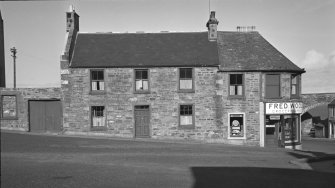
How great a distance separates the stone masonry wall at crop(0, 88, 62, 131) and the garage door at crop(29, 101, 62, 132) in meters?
0.42

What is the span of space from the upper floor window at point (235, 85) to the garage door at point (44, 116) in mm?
13861

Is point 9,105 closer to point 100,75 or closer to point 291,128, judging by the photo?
point 100,75

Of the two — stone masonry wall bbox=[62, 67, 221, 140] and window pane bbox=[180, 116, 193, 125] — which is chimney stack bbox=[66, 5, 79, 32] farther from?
window pane bbox=[180, 116, 193, 125]

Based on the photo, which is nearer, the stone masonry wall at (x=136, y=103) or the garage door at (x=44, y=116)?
the stone masonry wall at (x=136, y=103)

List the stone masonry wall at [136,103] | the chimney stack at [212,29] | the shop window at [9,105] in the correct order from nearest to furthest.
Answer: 1. the stone masonry wall at [136,103]
2. the shop window at [9,105]
3. the chimney stack at [212,29]

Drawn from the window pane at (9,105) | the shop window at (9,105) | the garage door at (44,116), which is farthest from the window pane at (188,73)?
the window pane at (9,105)

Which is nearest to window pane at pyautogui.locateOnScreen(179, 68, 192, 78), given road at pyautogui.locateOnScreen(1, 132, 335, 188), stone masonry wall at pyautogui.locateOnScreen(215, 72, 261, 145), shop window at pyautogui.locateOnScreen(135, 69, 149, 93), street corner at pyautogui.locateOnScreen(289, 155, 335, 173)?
stone masonry wall at pyautogui.locateOnScreen(215, 72, 261, 145)

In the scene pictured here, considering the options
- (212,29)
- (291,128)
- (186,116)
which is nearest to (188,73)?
(186,116)

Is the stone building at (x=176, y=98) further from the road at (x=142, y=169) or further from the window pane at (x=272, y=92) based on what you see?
the road at (x=142, y=169)

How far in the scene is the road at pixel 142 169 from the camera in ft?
32.7

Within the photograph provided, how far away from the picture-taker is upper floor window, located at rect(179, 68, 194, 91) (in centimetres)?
2498

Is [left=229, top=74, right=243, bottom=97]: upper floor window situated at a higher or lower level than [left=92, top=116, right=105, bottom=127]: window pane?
higher

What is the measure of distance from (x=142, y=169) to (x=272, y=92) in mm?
15942

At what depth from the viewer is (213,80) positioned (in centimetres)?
2484
